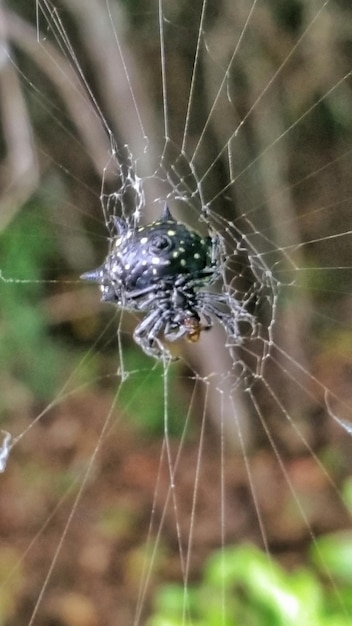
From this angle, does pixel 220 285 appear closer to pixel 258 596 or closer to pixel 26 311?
pixel 26 311

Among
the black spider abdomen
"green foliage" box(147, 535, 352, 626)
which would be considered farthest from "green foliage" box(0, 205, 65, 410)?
the black spider abdomen

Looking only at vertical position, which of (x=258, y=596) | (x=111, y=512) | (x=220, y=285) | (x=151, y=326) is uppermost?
(x=220, y=285)

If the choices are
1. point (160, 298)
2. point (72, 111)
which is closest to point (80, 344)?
point (72, 111)

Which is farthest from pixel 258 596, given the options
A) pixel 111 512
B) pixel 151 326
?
pixel 111 512

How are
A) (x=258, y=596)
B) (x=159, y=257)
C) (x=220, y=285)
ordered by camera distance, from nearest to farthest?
(x=159, y=257), (x=258, y=596), (x=220, y=285)

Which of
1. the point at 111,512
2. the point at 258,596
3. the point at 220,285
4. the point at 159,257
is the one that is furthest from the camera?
A: the point at 111,512

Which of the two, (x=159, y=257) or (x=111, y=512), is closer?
(x=159, y=257)

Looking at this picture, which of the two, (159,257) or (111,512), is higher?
(159,257)
